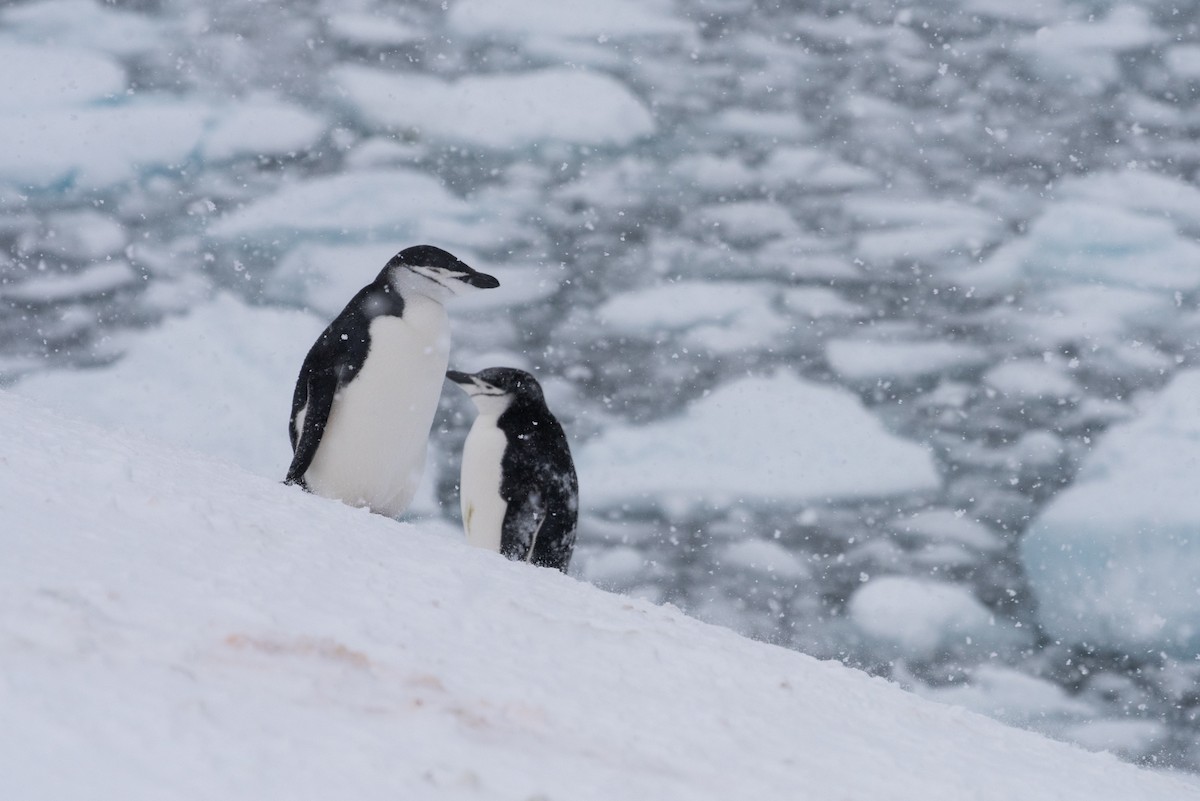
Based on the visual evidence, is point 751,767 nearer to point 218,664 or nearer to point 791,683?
point 791,683

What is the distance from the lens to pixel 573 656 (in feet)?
6.04

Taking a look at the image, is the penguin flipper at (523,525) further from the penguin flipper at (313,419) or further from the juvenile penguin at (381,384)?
the penguin flipper at (313,419)

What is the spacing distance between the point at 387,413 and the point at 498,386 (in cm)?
49

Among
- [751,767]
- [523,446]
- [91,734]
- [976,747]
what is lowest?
[523,446]

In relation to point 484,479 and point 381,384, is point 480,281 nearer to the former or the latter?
point 381,384

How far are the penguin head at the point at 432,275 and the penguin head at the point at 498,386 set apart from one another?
1.17ft

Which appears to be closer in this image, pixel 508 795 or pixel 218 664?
pixel 508 795

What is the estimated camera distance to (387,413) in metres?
3.63

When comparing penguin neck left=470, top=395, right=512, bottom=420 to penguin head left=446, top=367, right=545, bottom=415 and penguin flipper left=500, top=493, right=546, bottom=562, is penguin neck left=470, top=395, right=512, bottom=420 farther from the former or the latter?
penguin flipper left=500, top=493, right=546, bottom=562

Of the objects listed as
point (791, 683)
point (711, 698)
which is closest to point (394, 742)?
point (711, 698)

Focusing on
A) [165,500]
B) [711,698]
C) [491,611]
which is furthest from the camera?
[165,500]

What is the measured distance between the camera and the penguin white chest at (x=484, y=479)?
4.04m

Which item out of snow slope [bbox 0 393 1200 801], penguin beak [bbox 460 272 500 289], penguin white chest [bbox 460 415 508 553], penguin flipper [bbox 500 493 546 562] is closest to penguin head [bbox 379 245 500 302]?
penguin beak [bbox 460 272 500 289]

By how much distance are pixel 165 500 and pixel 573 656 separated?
79cm
